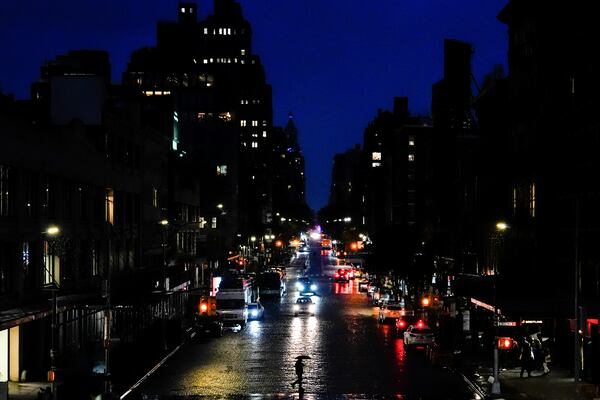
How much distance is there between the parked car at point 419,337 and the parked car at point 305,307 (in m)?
26.8

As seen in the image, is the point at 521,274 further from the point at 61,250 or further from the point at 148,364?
the point at 61,250

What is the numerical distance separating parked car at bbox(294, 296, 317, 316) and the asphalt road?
5.53 metres

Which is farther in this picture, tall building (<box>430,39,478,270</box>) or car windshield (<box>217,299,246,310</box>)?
tall building (<box>430,39,478,270</box>)

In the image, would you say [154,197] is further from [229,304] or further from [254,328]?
[254,328]

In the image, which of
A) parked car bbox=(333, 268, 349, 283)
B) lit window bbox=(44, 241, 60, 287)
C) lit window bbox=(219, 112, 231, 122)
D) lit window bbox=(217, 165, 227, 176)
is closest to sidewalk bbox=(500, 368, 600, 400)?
lit window bbox=(44, 241, 60, 287)

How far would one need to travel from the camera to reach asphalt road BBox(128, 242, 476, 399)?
37969mm

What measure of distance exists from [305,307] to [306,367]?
119 ft

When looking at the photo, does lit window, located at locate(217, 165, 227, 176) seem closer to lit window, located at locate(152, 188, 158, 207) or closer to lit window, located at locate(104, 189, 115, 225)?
lit window, located at locate(152, 188, 158, 207)

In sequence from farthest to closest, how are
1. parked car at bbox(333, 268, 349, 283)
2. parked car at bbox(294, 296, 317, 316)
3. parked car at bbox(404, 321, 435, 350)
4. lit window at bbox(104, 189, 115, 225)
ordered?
parked car at bbox(333, 268, 349, 283) < parked car at bbox(294, 296, 317, 316) < lit window at bbox(104, 189, 115, 225) < parked car at bbox(404, 321, 435, 350)

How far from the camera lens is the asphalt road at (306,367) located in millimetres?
37969

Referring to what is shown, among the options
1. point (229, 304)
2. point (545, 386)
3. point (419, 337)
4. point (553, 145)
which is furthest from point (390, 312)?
point (545, 386)

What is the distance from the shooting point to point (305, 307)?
269ft

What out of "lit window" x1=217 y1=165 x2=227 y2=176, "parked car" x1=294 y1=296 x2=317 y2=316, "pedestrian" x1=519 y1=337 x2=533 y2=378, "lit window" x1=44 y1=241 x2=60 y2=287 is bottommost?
"parked car" x1=294 y1=296 x2=317 y2=316

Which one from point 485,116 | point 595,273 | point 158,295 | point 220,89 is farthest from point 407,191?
point 595,273
